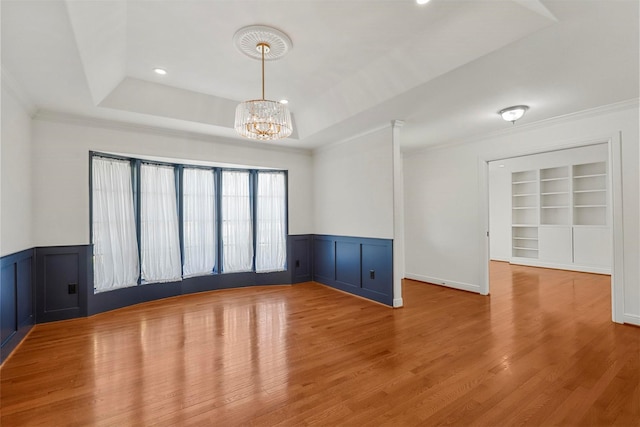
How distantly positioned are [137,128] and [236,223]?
7.32 feet

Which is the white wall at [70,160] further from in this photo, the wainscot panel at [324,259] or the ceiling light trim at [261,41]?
the wainscot panel at [324,259]

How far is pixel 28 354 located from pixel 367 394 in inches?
131

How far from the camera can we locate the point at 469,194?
5.25m

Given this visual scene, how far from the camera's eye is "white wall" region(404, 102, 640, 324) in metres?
3.58

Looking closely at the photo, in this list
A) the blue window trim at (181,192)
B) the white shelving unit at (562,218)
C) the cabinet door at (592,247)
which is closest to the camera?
the blue window trim at (181,192)

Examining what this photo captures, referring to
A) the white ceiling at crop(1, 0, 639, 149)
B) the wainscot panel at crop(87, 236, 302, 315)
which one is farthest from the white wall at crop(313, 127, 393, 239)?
the wainscot panel at crop(87, 236, 302, 315)

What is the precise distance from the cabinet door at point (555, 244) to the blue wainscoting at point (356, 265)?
5.66 meters

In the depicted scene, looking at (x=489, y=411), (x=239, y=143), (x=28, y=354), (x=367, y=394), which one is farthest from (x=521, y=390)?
(x=239, y=143)

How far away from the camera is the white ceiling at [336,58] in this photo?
2.24 metres

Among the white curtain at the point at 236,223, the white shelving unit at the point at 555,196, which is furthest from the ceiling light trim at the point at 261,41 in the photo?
the white shelving unit at the point at 555,196

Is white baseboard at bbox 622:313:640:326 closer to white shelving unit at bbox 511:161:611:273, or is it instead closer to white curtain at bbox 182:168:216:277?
white shelving unit at bbox 511:161:611:273

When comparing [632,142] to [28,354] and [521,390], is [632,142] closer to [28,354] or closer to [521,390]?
[521,390]

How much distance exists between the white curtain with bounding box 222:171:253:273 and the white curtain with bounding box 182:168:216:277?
0.21 m

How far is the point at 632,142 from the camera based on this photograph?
3.56 m
